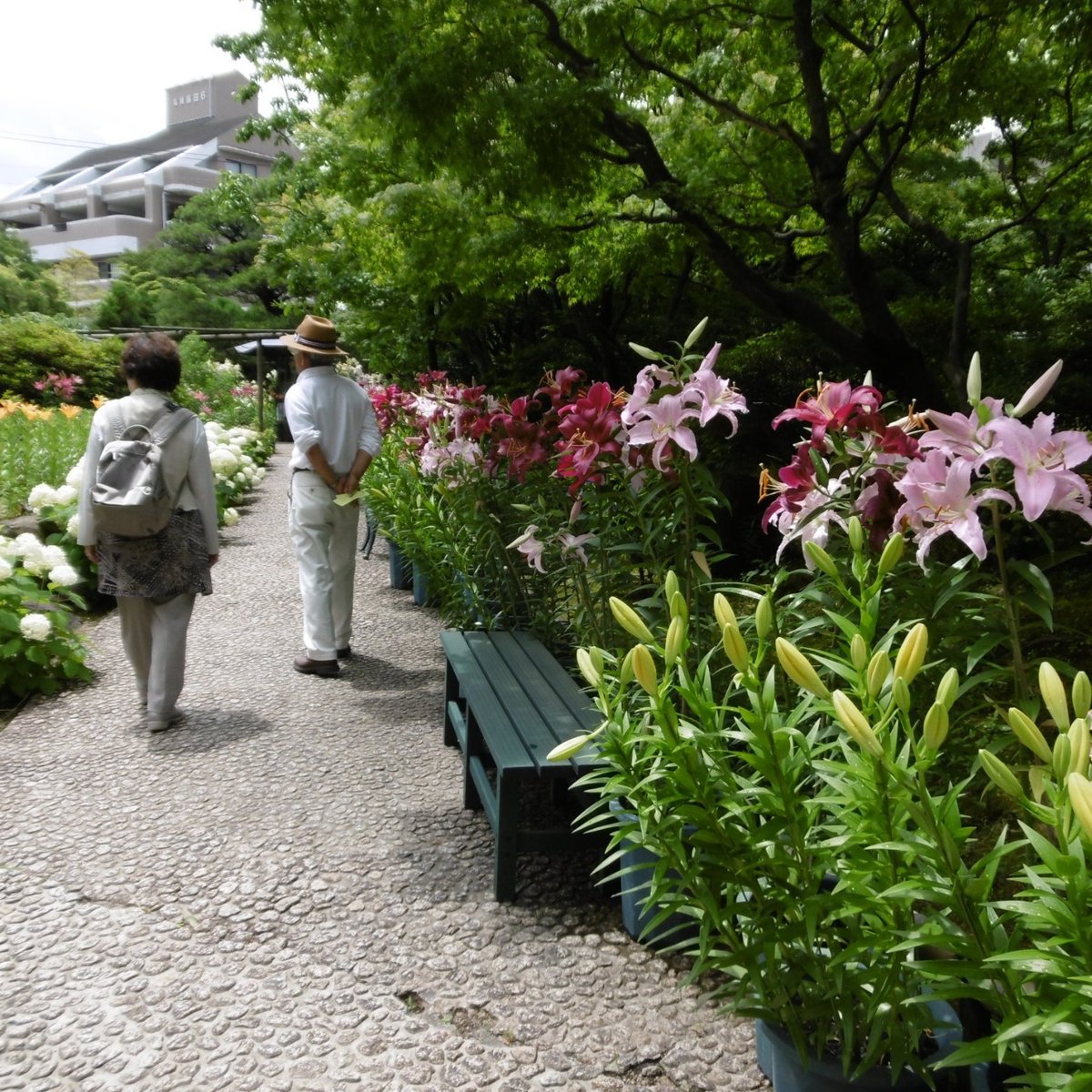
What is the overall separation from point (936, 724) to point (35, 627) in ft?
15.2

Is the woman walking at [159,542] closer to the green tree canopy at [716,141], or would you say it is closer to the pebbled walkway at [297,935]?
the pebbled walkway at [297,935]

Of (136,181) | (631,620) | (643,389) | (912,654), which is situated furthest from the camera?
(136,181)

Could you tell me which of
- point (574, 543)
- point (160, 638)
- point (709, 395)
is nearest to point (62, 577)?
point (160, 638)

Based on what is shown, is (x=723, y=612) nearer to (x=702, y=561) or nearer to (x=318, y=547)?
(x=702, y=561)

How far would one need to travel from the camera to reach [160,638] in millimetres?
4551

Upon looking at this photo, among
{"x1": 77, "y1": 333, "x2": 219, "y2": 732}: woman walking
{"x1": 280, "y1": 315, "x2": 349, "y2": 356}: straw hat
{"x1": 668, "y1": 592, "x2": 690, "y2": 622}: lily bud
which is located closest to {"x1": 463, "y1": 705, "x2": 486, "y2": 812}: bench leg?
{"x1": 77, "y1": 333, "x2": 219, "y2": 732}: woman walking

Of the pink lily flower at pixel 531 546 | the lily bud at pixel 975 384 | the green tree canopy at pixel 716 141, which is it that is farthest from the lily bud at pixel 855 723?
the green tree canopy at pixel 716 141

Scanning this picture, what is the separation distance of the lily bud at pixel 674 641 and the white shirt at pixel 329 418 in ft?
12.9

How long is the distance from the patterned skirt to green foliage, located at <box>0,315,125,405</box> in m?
13.1

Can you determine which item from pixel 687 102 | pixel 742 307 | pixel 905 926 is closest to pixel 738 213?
pixel 687 102

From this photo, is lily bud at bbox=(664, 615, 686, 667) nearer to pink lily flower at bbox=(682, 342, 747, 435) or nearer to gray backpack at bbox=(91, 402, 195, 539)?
pink lily flower at bbox=(682, 342, 747, 435)

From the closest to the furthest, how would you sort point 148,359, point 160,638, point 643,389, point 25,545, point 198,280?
point 643,389 < point 148,359 < point 160,638 < point 25,545 < point 198,280

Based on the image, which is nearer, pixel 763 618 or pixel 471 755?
pixel 763 618

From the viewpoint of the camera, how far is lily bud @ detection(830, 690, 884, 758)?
1.33 m
